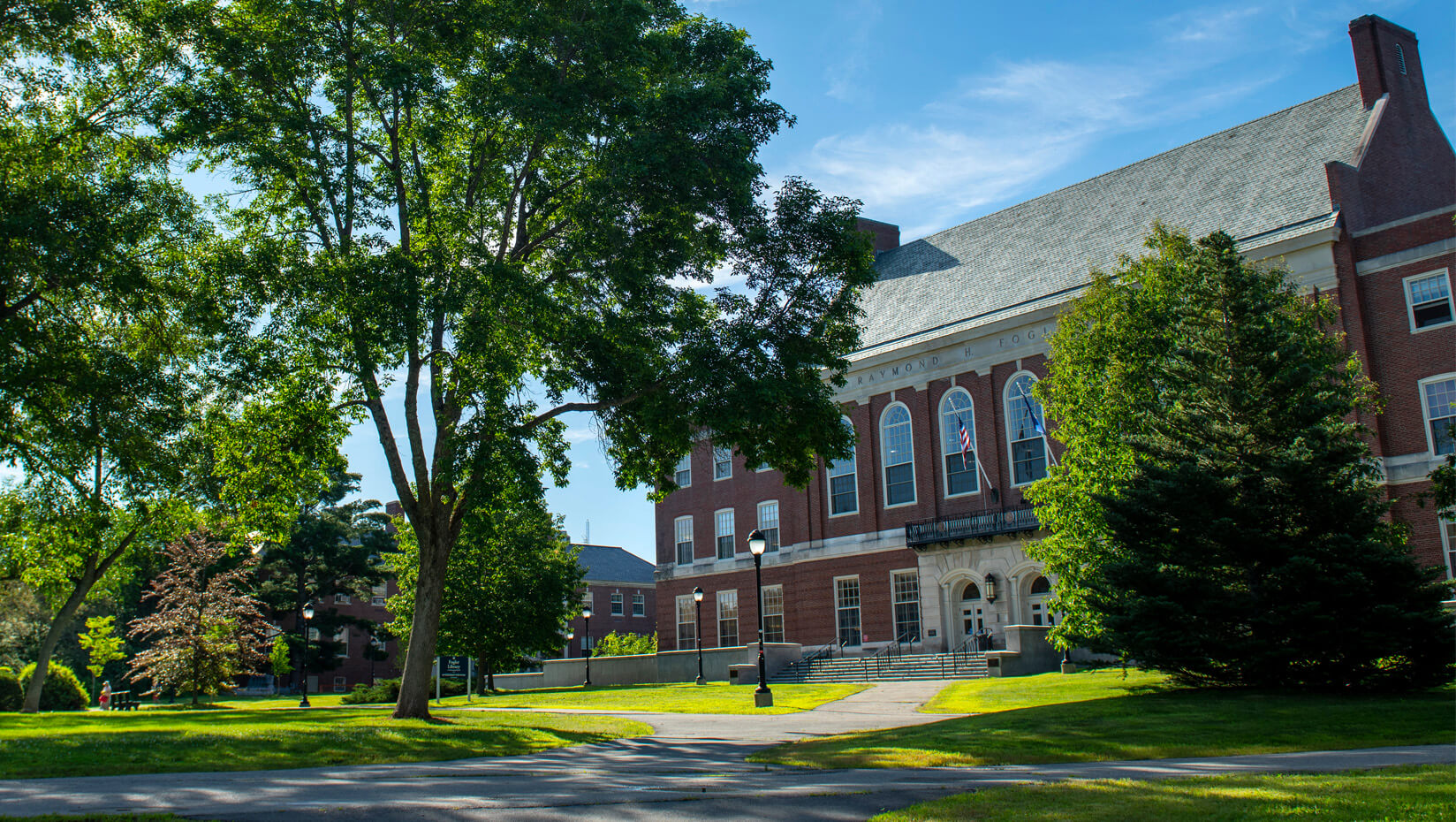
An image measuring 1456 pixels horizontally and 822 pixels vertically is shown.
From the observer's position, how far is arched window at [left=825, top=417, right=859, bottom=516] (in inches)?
1689

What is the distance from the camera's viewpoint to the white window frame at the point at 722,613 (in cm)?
4722

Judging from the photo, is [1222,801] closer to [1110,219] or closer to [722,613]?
[1110,219]

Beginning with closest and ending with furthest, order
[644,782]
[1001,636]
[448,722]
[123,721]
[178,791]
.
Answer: [178,791] → [644,782] → [448,722] → [123,721] → [1001,636]

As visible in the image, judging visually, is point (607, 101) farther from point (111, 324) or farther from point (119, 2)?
point (111, 324)

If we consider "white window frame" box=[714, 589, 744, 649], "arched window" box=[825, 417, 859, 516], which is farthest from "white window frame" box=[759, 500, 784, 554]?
"white window frame" box=[714, 589, 744, 649]

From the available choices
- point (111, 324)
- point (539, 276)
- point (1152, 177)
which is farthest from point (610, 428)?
point (1152, 177)

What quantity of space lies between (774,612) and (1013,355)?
15.7 m

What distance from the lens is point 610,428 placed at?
2034 centimetres

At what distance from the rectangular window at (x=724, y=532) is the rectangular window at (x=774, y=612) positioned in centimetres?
335

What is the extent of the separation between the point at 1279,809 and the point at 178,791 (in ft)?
26.7

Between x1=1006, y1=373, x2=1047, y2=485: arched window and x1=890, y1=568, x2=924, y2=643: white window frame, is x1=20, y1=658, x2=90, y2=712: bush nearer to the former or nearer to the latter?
x1=890, y1=568, x2=924, y2=643: white window frame

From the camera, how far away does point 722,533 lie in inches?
1923

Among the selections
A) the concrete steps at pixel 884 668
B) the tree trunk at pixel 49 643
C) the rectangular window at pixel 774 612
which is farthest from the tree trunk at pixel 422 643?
the rectangular window at pixel 774 612

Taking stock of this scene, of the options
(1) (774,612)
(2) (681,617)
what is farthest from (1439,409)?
(2) (681,617)
